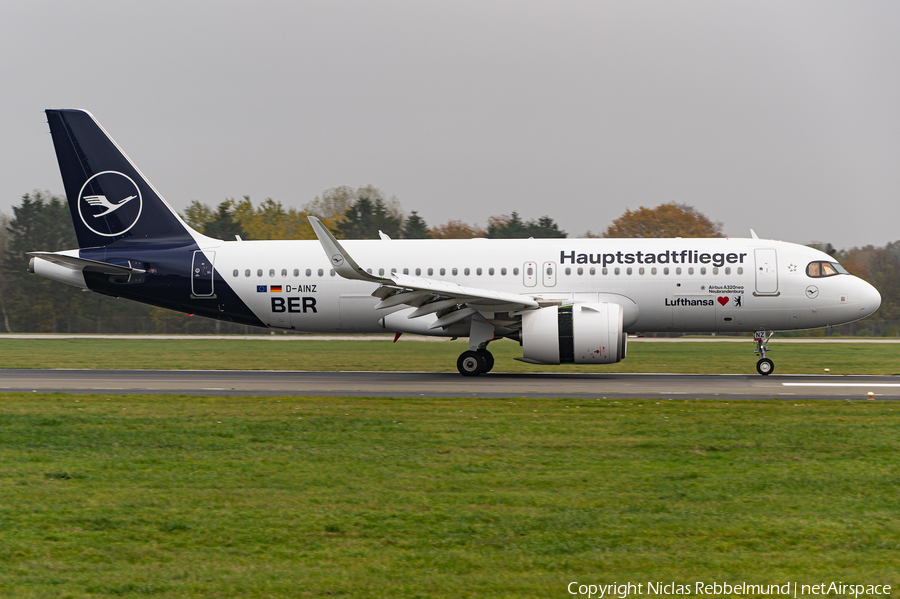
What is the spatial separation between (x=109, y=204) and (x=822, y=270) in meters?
20.2

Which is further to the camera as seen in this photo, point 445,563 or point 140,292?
point 140,292

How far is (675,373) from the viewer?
2275 cm

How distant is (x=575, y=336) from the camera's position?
65.0 ft

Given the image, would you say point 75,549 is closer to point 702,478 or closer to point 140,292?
point 702,478

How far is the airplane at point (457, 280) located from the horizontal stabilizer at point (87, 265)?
5 centimetres

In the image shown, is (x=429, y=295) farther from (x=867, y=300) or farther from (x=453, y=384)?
(x=867, y=300)

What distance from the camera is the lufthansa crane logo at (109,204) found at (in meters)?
24.4

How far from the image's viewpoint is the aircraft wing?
64.3 feet

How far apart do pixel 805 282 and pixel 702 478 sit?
594 inches

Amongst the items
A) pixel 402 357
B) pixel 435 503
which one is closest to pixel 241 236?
pixel 402 357

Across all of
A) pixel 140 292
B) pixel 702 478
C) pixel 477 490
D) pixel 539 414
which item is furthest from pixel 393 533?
pixel 140 292

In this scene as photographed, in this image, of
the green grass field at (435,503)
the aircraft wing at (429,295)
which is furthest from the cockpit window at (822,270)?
the green grass field at (435,503)

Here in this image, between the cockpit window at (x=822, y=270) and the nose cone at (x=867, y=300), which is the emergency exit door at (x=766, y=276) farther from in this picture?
the nose cone at (x=867, y=300)

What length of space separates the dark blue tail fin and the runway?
420 cm
